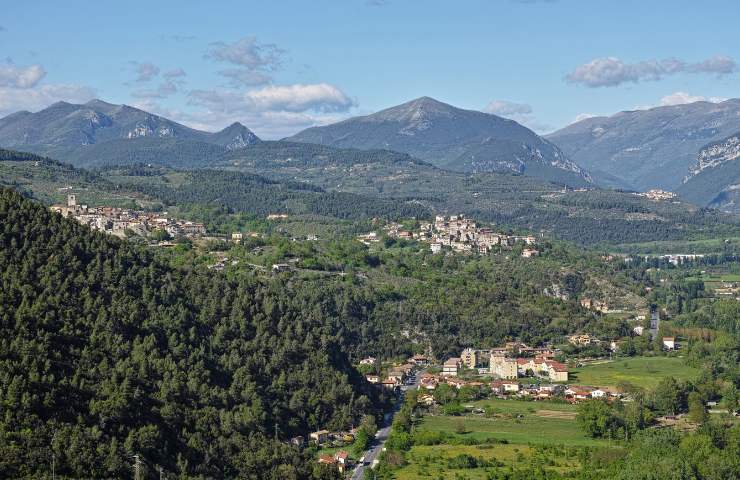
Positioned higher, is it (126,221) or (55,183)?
(55,183)

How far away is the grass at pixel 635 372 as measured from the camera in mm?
85875

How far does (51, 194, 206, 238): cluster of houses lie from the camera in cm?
12675

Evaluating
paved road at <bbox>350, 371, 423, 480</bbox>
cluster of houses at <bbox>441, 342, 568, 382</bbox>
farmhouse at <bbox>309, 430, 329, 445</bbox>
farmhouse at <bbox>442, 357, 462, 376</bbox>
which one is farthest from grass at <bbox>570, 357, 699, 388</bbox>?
farmhouse at <bbox>309, 430, 329, 445</bbox>

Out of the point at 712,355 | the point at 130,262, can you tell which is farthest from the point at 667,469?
the point at 712,355

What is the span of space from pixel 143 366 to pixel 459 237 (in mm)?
103066

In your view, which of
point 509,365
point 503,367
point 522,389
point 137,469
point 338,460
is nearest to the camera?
point 137,469

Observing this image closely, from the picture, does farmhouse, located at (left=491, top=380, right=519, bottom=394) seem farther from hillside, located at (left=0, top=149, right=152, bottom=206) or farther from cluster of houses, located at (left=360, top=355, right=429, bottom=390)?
hillside, located at (left=0, top=149, right=152, bottom=206)

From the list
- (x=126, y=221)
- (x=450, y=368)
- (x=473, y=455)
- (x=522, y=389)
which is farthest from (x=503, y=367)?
(x=126, y=221)

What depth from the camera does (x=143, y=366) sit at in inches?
2276

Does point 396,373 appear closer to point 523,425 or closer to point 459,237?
point 523,425

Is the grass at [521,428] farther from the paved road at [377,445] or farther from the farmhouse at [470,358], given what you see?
the farmhouse at [470,358]

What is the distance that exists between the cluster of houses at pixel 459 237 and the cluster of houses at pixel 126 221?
28.2 meters

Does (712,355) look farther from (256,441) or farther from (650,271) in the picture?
(650,271)

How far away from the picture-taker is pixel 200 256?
10831 centimetres
